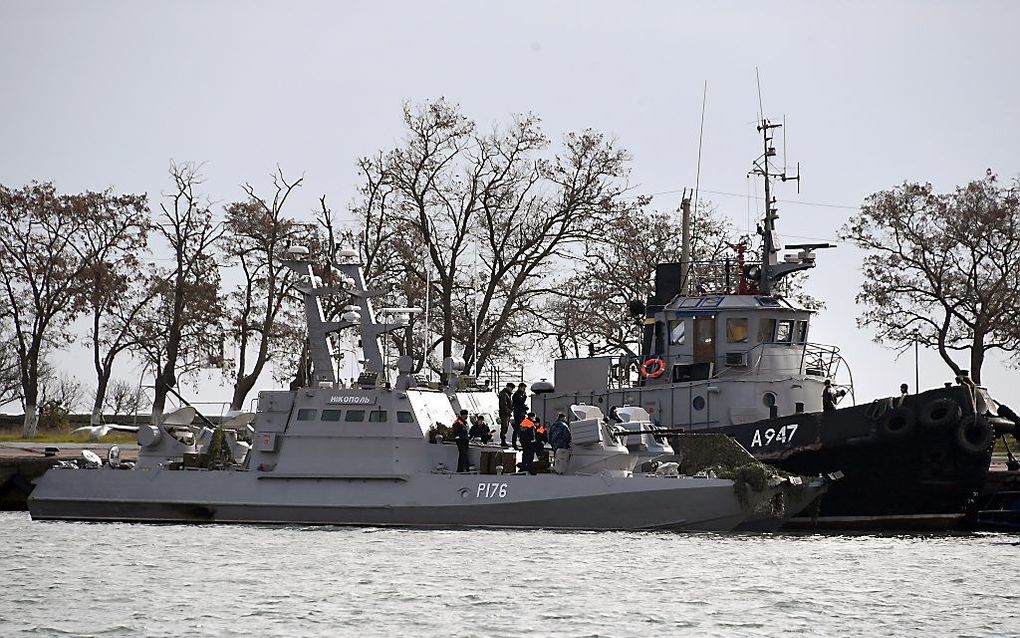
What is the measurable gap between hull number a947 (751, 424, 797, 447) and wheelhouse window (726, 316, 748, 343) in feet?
9.89

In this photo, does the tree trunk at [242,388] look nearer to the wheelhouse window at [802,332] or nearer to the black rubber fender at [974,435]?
the wheelhouse window at [802,332]

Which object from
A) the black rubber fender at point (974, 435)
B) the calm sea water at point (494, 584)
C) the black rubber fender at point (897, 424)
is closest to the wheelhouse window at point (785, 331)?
the black rubber fender at point (897, 424)

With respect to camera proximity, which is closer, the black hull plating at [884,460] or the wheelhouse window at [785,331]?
the black hull plating at [884,460]

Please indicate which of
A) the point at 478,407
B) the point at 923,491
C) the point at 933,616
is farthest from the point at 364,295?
the point at 933,616

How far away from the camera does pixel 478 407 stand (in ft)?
106

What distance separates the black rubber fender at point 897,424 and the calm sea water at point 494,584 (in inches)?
76.4

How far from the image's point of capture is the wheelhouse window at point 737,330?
109 ft

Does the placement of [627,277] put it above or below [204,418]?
above

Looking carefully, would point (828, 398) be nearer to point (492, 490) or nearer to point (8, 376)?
point (492, 490)

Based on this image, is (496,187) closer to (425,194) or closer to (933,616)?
(425,194)

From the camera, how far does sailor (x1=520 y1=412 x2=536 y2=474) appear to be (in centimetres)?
2864

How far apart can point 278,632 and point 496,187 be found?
29.6 meters

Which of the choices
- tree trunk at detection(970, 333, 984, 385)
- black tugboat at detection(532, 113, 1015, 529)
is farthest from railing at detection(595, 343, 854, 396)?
tree trunk at detection(970, 333, 984, 385)

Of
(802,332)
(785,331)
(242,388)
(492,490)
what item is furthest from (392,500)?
(242,388)
